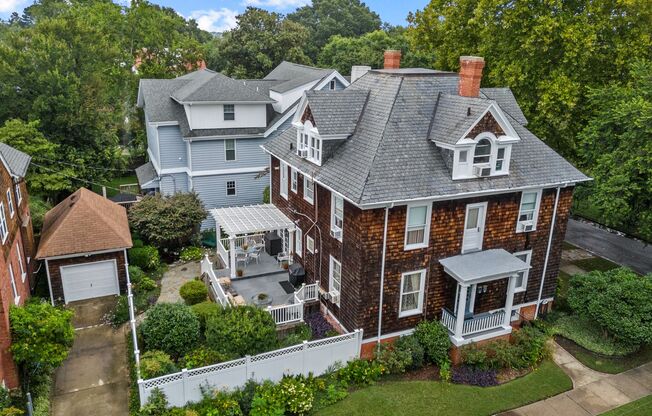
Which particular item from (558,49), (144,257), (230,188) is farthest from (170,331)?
(558,49)

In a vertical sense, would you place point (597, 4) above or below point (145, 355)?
above

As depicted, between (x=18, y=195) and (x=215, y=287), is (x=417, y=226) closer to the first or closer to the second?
(x=215, y=287)

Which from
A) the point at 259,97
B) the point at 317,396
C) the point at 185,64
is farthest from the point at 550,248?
the point at 185,64

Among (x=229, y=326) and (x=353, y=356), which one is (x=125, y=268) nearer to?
(x=229, y=326)

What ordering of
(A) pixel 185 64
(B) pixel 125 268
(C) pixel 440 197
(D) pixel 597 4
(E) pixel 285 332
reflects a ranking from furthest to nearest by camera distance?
(A) pixel 185 64
(D) pixel 597 4
(B) pixel 125 268
(E) pixel 285 332
(C) pixel 440 197

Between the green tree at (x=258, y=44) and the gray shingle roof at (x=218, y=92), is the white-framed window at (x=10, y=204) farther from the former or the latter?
the green tree at (x=258, y=44)

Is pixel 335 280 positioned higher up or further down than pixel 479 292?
higher up

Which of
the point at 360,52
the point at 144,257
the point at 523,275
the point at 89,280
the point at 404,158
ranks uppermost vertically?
the point at 360,52
